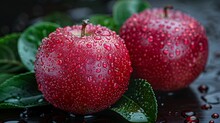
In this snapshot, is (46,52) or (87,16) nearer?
(46,52)

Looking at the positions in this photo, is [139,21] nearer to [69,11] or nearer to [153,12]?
[153,12]

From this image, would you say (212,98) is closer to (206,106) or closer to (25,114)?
(206,106)

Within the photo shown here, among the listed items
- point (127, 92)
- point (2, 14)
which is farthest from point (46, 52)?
point (2, 14)

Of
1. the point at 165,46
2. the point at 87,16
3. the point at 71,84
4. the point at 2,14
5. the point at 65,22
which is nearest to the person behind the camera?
the point at 71,84

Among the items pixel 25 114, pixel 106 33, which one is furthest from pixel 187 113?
pixel 25 114

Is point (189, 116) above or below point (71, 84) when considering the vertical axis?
below

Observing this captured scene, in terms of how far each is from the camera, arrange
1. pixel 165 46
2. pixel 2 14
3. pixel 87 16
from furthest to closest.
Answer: pixel 2 14 → pixel 87 16 → pixel 165 46

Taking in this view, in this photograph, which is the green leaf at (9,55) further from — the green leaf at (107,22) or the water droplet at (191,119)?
the water droplet at (191,119)
